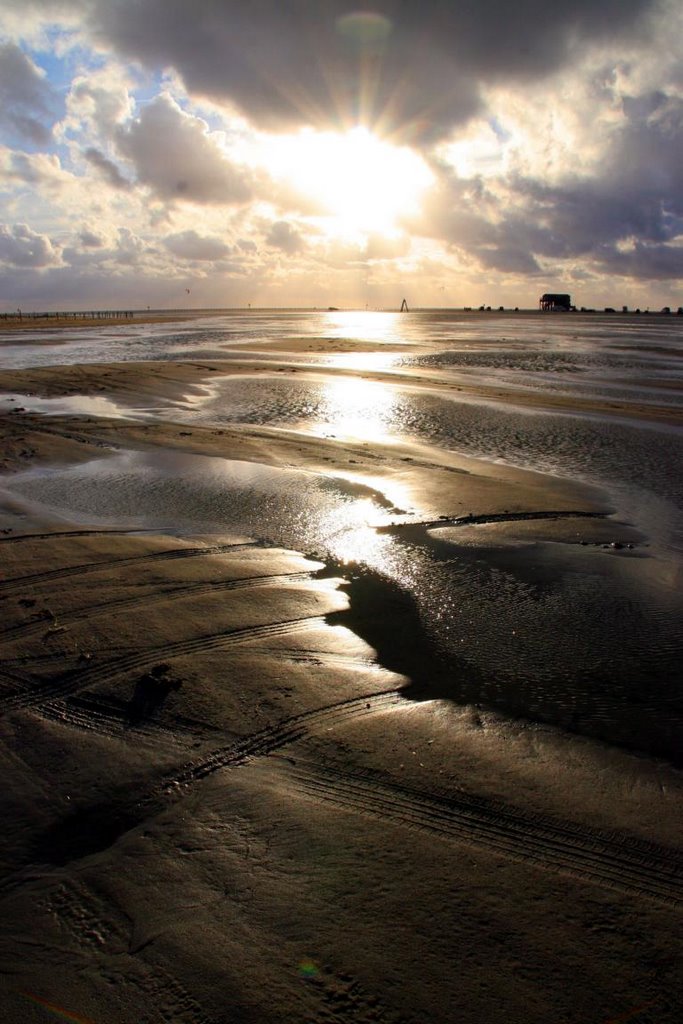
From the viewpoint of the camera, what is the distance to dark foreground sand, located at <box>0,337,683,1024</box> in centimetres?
237

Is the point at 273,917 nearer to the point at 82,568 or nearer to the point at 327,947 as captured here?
the point at 327,947

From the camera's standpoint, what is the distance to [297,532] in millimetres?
7414

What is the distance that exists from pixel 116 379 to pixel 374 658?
1955 cm

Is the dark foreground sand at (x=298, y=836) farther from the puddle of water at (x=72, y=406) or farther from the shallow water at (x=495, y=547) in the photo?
the puddle of water at (x=72, y=406)

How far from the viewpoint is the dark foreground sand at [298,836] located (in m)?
2.37

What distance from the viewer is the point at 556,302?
469ft

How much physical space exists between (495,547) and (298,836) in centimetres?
460

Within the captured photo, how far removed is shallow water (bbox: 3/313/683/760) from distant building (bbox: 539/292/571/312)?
459 ft

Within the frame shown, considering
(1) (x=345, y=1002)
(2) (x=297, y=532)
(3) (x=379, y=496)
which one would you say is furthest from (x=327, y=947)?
(3) (x=379, y=496)

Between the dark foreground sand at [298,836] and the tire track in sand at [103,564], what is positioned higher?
the tire track in sand at [103,564]

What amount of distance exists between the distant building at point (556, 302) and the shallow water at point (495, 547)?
459 ft

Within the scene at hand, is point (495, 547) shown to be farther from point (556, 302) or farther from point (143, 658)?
point (556, 302)

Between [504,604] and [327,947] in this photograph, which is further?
[504,604]

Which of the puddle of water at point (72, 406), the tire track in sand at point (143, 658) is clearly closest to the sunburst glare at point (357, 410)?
the puddle of water at point (72, 406)
